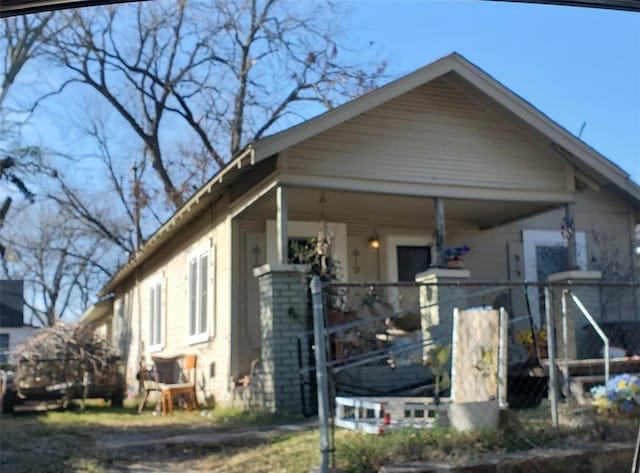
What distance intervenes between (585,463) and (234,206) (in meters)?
6.59

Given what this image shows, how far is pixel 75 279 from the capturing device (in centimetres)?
2603

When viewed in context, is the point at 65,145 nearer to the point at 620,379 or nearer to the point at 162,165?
the point at 162,165

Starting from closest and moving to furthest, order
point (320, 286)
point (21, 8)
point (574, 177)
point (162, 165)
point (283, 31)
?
point (21, 8)
point (320, 286)
point (574, 177)
point (283, 31)
point (162, 165)

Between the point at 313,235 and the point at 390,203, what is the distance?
129 centimetres

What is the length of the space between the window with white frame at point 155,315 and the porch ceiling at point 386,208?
5.63 metres

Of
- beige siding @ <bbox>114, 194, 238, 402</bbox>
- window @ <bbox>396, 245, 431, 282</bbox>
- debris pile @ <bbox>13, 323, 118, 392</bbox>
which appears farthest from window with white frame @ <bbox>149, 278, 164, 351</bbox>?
window @ <bbox>396, 245, 431, 282</bbox>

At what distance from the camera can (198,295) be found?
41.0ft

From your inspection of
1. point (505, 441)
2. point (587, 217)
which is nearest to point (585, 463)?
point (505, 441)

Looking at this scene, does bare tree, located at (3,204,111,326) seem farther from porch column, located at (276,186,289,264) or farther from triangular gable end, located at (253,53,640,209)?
triangular gable end, located at (253,53,640,209)

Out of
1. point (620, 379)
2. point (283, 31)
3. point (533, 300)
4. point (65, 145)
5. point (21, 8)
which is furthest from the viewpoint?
point (283, 31)

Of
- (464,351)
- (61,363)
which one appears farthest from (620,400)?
(61,363)

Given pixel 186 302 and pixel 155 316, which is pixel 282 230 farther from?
pixel 155 316

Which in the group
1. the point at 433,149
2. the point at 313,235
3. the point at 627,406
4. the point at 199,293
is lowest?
the point at 627,406

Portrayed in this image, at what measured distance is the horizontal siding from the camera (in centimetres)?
938
